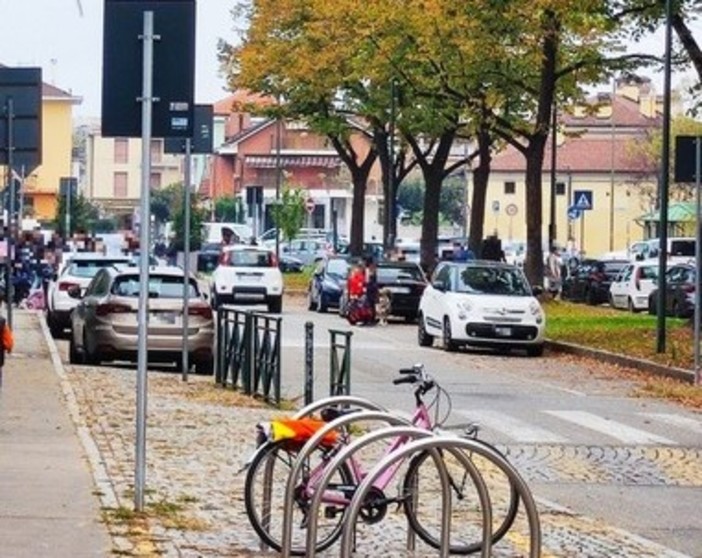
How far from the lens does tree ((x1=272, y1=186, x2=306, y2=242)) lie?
9148 cm

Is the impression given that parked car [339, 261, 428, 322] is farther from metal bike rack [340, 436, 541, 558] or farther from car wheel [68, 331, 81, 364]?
metal bike rack [340, 436, 541, 558]

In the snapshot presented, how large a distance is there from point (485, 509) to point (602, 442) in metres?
10.7

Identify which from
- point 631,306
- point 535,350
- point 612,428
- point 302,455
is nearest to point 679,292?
point 631,306

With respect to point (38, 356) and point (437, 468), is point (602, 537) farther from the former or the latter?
point (38, 356)

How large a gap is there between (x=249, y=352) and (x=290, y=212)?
68.8m

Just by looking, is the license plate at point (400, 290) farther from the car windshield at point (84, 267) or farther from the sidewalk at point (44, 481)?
the sidewalk at point (44, 481)

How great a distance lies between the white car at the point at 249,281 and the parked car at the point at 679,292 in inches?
377

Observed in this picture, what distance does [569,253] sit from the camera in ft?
288

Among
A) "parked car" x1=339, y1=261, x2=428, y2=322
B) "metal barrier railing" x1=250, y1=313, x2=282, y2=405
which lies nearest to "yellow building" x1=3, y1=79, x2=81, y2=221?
"parked car" x1=339, y1=261, x2=428, y2=322

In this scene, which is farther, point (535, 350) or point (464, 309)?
point (535, 350)

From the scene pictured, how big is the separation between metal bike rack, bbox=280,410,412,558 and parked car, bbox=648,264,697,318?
3860cm

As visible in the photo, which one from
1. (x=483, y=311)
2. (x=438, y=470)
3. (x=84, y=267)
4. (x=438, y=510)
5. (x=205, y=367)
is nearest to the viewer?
(x=438, y=470)

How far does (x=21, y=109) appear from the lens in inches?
1125

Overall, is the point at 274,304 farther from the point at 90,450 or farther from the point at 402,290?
the point at 90,450
